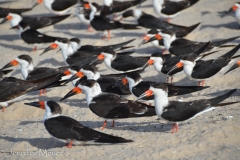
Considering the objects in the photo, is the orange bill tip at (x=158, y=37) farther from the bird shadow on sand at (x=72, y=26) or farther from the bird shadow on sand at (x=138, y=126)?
the bird shadow on sand at (x=138, y=126)

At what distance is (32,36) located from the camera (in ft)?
40.6

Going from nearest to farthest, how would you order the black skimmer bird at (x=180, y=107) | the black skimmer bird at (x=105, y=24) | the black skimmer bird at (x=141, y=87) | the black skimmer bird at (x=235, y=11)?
1. the black skimmer bird at (x=180, y=107)
2. the black skimmer bird at (x=141, y=87)
3. the black skimmer bird at (x=235, y=11)
4. the black skimmer bird at (x=105, y=24)

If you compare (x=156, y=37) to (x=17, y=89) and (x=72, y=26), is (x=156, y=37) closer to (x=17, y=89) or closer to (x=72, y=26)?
(x=72, y=26)

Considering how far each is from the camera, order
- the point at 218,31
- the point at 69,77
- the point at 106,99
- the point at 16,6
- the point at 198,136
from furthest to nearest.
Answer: the point at 16,6
the point at 218,31
the point at 69,77
the point at 106,99
the point at 198,136

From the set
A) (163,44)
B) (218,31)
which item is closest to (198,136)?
(163,44)

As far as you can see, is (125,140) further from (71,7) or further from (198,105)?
(71,7)

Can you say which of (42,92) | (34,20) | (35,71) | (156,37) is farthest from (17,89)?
(34,20)

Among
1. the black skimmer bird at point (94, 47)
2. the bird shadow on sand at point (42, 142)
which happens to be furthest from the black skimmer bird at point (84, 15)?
the bird shadow on sand at point (42, 142)

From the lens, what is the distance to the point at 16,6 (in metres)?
15.2

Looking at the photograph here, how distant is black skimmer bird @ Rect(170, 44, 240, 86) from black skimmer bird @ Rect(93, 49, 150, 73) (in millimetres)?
1009

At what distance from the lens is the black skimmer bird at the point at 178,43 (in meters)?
10.7

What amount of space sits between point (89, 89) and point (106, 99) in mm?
378

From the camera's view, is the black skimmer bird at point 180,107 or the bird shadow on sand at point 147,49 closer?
the black skimmer bird at point 180,107

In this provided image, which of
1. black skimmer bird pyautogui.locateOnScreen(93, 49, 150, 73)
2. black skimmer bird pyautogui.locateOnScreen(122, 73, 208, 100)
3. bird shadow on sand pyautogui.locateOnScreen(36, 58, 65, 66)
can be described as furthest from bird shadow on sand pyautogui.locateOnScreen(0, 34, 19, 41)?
black skimmer bird pyautogui.locateOnScreen(122, 73, 208, 100)
